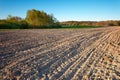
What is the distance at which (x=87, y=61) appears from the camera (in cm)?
1002

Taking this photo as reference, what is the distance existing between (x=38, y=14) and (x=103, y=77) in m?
68.1

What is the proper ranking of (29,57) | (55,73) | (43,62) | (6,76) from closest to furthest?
(6,76), (55,73), (43,62), (29,57)

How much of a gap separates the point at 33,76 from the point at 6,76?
825 mm

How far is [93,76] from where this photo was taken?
7.60 metres

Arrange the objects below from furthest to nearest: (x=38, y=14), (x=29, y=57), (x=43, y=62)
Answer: (x=38, y=14)
(x=29, y=57)
(x=43, y=62)

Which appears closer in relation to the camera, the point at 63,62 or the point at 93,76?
the point at 93,76

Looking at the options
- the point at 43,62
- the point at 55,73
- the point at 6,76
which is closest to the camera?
the point at 6,76

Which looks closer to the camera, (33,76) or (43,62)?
(33,76)

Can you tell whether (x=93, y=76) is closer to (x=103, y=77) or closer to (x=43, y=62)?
(x=103, y=77)

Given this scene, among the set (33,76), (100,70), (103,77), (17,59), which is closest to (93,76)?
(103,77)

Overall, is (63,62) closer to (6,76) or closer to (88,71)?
(88,71)

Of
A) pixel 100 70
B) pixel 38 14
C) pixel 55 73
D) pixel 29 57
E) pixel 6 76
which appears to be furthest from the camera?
pixel 38 14

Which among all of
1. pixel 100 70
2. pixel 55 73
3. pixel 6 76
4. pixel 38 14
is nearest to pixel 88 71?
pixel 100 70

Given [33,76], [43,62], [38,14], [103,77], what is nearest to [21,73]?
[33,76]
